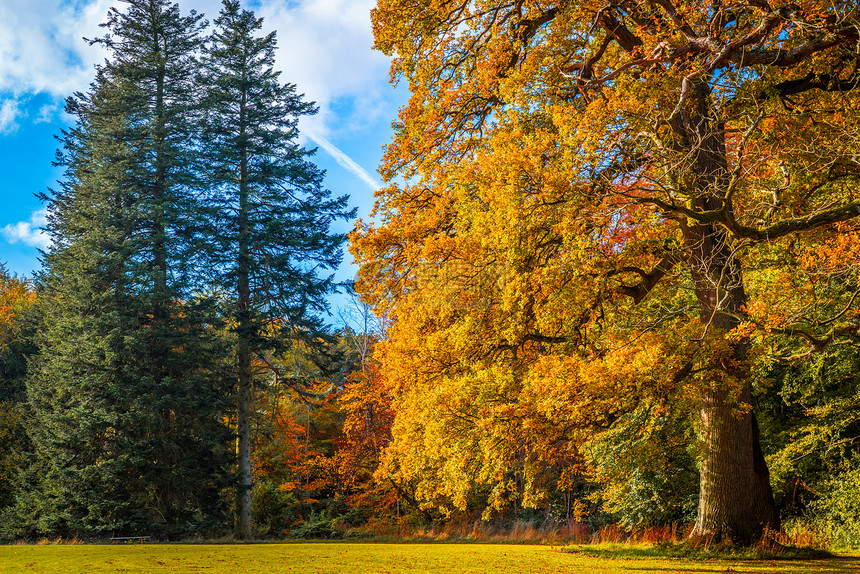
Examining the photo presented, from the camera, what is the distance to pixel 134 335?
2298cm

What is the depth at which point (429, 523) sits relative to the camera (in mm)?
24828

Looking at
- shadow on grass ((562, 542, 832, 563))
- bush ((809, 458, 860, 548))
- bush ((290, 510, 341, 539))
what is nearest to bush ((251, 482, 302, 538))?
bush ((290, 510, 341, 539))

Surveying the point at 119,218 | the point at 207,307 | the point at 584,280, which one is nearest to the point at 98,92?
the point at 119,218

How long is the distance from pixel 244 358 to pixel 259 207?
6.84m

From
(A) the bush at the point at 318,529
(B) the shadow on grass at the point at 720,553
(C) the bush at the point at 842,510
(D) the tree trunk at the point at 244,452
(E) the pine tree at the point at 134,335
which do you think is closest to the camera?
(B) the shadow on grass at the point at 720,553

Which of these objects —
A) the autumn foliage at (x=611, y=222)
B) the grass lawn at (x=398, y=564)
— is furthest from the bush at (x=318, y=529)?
the autumn foliage at (x=611, y=222)

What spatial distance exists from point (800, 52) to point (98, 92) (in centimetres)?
3115

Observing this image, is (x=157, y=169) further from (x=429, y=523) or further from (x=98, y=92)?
(x=429, y=523)

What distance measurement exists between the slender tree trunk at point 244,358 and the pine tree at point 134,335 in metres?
0.75

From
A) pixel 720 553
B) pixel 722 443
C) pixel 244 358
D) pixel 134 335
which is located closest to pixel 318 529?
pixel 244 358

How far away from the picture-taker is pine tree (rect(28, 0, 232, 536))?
21906 mm

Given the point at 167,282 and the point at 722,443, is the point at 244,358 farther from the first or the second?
the point at 722,443

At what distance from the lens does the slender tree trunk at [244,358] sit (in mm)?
23328

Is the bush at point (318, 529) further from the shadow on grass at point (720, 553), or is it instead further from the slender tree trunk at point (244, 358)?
the shadow on grass at point (720, 553)
